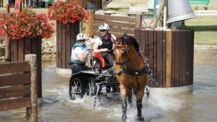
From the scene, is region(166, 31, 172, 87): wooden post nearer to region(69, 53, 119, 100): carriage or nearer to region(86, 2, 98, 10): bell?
region(69, 53, 119, 100): carriage

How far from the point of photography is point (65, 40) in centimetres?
1742

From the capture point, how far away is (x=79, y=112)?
1227 cm

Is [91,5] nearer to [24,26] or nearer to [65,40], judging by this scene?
[65,40]

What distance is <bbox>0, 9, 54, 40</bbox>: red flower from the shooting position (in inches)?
484

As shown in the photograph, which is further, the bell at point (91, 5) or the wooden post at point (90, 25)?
the bell at point (91, 5)

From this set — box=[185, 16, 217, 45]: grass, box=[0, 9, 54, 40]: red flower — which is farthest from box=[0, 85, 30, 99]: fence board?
box=[185, 16, 217, 45]: grass

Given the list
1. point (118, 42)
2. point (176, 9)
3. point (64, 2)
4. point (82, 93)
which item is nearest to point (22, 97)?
point (118, 42)

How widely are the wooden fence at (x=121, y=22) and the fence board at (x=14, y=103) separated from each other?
8.43 meters

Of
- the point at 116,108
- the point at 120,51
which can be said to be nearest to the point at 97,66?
the point at 116,108

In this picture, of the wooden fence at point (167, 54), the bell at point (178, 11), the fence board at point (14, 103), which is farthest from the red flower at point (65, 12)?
the fence board at point (14, 103)

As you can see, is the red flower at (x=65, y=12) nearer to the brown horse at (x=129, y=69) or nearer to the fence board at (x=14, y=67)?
the brown horse at (x=129, y=69)

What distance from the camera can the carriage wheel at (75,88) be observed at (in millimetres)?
13375

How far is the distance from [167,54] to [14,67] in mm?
5245

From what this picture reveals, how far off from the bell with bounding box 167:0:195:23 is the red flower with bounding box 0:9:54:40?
3382 millimetres
